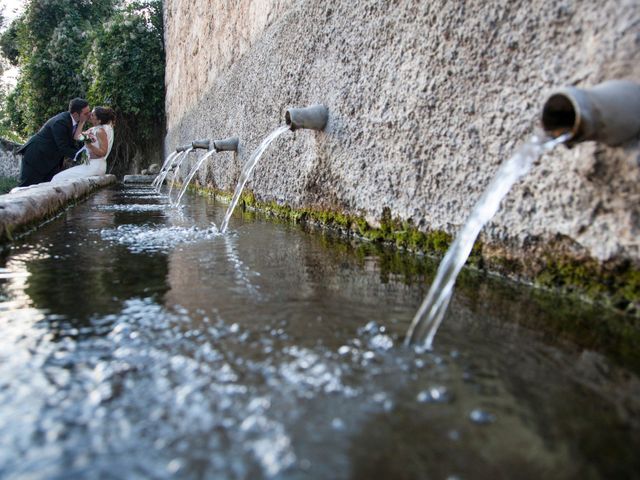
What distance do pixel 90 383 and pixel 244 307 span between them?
1.85 feet

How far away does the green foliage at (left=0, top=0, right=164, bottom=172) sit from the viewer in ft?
41.9

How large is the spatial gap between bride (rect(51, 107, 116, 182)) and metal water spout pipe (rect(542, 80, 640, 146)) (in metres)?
6.44

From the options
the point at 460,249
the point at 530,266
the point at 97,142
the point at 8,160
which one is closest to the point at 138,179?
the point at 8,160

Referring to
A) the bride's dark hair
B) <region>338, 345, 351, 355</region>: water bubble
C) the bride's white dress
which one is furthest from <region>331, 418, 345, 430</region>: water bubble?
the bride's dark hair

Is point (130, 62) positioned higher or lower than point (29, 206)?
higher

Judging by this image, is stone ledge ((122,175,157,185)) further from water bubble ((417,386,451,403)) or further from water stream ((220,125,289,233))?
water bubble ((417,386,451,403))

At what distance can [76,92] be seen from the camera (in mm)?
14641

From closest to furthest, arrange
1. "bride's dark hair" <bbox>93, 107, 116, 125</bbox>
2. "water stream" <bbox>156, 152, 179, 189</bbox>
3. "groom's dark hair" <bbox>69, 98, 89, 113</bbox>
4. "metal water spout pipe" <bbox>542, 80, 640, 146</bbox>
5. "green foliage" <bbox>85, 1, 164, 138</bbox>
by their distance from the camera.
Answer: "metal water spout pipe" <bbox>542, 80, 640, 146</bbox> < "groom's dark hair" <bbox>69, 98, 89, 113</bbox> < "bride's dark hair" <bbox>93, 107, 116, 125</bbox> < "water stream" <bbox>156, 152, 179, 189</bbox> < "green foliage" <bbox>85, 1, 164, 138</bbox>

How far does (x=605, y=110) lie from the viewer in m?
1.24

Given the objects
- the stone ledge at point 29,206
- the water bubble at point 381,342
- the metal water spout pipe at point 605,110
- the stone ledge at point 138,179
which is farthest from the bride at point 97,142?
the metal water spout pipe at point 605,110

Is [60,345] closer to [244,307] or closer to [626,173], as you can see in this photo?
[244,307]

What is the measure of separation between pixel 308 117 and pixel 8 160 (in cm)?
1157

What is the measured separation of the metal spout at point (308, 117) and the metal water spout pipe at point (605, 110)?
1.81 metres

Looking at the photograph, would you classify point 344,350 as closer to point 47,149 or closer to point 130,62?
point 47,149
